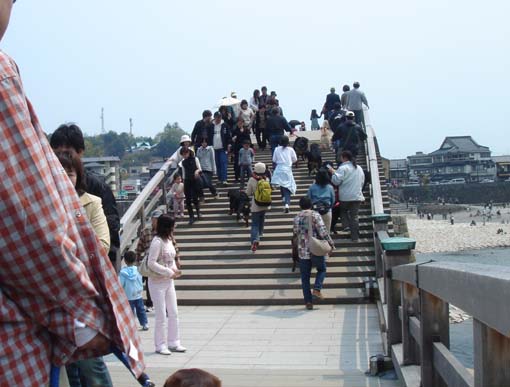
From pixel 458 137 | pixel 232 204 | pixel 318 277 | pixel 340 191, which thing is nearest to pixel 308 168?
pixel 232 204

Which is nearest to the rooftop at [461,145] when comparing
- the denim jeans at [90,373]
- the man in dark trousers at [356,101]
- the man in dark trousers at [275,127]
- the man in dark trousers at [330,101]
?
the man in dark trousers at [330,101]

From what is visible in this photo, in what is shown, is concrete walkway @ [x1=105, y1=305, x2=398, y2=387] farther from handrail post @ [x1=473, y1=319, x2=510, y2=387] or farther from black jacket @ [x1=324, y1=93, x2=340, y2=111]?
black jacket @ [x1=324, y1=93, x2=340, y2=111]

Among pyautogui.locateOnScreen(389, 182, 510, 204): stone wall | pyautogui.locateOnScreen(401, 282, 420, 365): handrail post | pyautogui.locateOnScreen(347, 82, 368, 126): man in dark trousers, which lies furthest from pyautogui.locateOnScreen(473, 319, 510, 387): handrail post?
pyautogui.locateOnScreen(389, 182, 510, 204): stone wall

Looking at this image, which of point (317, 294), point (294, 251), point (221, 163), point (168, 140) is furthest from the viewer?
point (168, 140)

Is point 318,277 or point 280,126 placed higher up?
point 280,126

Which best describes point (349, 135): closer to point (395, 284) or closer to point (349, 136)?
point (349, 136)

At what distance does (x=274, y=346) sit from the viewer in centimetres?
809

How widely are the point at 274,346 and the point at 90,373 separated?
532cm

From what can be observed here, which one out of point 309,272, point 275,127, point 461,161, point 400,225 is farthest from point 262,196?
point 461,161

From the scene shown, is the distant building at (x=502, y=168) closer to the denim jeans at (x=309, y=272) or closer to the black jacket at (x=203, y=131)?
the black jacket at (x=203, y=131)

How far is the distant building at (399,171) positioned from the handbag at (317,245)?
11993 centimetres

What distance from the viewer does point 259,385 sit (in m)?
6.23

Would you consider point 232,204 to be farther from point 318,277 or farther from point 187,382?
point 187,382

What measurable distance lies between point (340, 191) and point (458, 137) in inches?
4482
